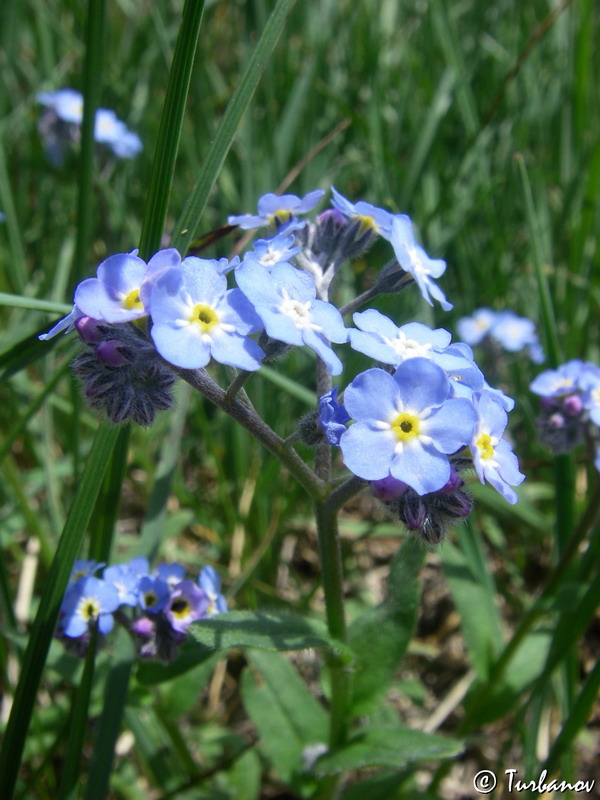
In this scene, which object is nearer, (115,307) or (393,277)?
(115,307)

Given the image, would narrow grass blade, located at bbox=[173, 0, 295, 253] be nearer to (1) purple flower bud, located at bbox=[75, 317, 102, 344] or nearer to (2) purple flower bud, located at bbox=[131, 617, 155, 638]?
(1) purple flower bud, located at bbox=[75, 317, 102, 344]

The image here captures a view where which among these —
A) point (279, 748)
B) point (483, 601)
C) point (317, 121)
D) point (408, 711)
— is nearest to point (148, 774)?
point (279, 748)

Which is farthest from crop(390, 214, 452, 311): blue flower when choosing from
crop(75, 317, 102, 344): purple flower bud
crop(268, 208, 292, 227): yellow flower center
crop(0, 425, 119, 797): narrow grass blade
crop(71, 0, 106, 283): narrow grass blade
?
crop(71, 0, 106, 283): narrow grass blade

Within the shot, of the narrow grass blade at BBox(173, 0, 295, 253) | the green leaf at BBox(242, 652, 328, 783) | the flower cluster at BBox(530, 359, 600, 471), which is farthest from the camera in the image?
the flower cluster at BBox(530, 359, 600, 471)

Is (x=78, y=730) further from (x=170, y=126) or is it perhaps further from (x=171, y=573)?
(x=170, y=126)

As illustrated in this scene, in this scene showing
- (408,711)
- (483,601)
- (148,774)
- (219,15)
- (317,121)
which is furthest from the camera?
(219,15)

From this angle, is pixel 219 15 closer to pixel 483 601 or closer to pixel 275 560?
pixel 275 560

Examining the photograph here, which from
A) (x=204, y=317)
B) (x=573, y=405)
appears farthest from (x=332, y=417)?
(x=573, y=405)
